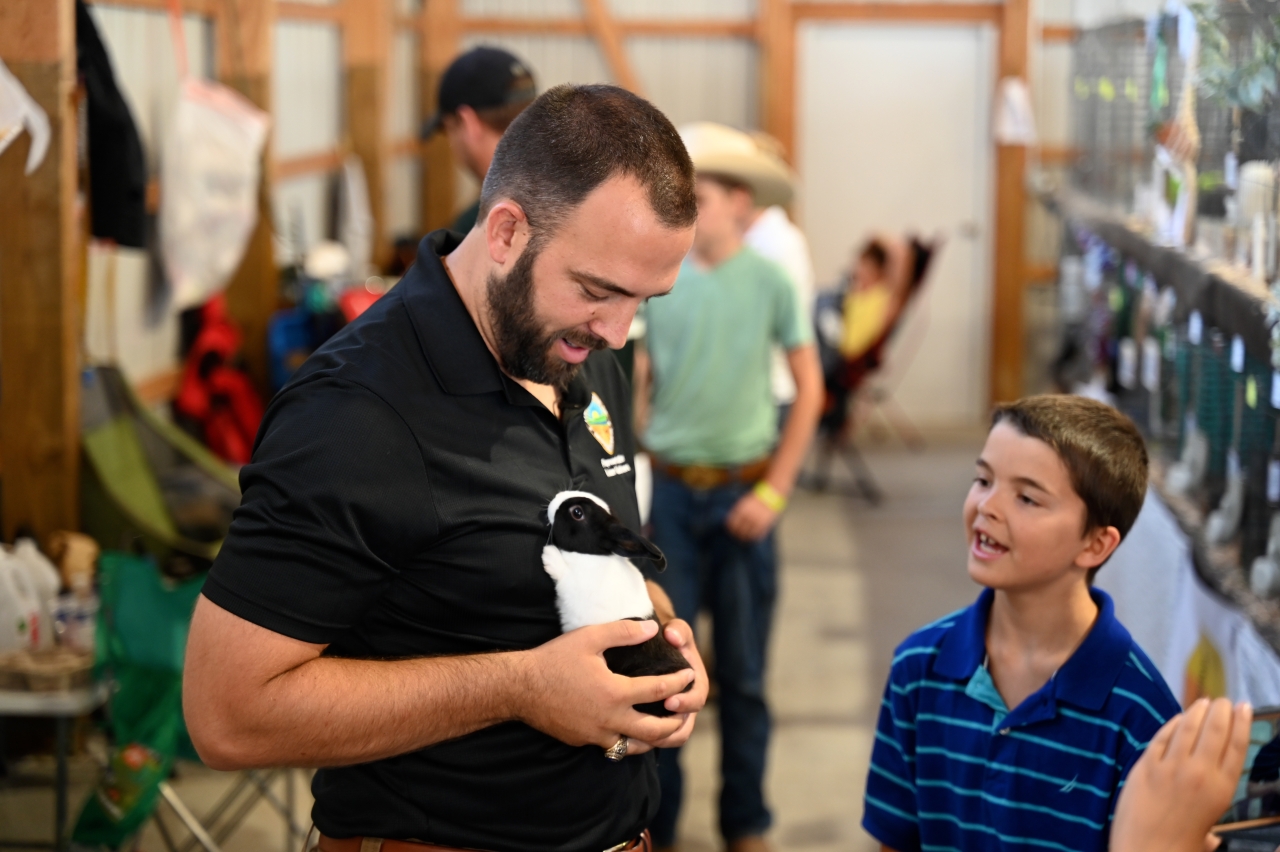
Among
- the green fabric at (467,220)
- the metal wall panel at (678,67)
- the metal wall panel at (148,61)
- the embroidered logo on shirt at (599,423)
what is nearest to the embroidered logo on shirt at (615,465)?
the embroidered logo on shirt at (599,423)

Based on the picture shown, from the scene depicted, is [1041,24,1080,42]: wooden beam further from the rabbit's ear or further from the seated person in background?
the rabbit's ear

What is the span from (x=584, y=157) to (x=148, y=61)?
12.4 feet

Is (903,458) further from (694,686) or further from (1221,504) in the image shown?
(694,686)

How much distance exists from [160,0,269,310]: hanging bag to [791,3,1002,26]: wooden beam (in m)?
4.67

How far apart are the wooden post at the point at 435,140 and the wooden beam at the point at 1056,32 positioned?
3.64 meters

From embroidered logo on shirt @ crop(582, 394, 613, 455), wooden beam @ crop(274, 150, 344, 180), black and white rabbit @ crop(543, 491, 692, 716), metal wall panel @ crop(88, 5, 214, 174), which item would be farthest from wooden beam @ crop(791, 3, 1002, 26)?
black and white rabbit @ crop(543, 491, 692, 716)

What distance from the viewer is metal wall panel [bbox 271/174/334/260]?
19.8 ft

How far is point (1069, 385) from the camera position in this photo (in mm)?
6309

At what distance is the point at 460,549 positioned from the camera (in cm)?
146

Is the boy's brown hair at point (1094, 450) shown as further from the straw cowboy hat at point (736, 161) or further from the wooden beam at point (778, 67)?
the wooden beam at point (778, 67)

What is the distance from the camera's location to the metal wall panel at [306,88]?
20.2 feet

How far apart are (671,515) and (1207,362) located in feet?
4.38

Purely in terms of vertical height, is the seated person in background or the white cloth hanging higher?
the white cloth hanging

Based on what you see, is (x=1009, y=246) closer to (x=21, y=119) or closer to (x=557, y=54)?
(x=557, y=54)
